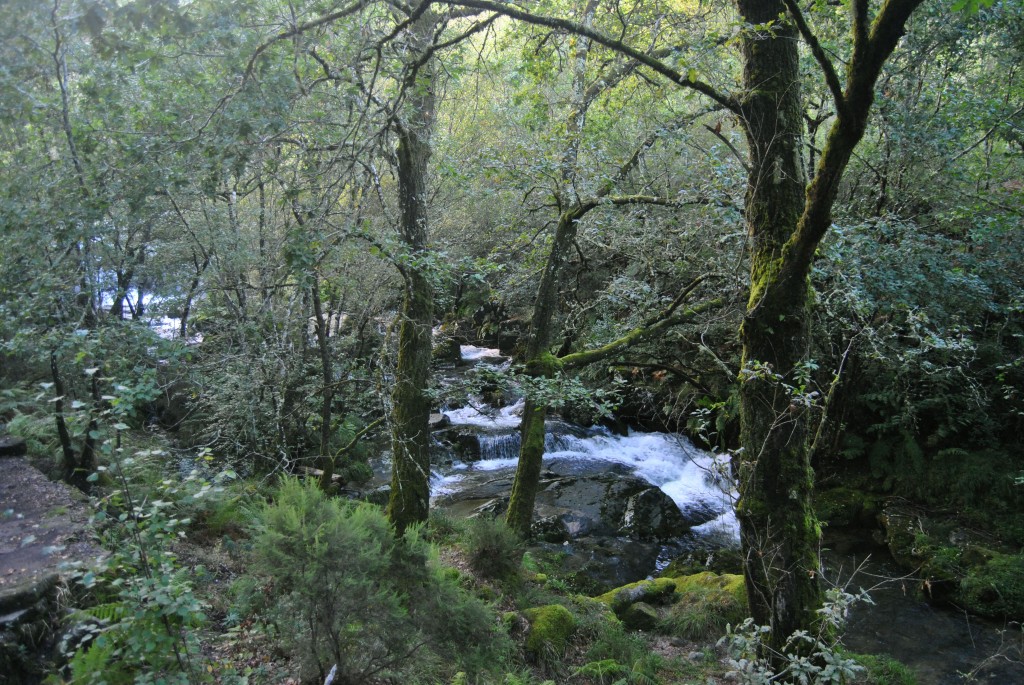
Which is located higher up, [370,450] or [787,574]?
[787,574]

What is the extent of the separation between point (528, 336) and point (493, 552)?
2868 millimetres

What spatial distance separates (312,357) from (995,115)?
9.96 metres

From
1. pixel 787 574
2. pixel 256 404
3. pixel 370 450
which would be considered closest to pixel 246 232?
pixel 256 404

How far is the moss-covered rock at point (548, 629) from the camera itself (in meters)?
5.55

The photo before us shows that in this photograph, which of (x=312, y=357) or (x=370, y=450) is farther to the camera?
(x=370, y=450)

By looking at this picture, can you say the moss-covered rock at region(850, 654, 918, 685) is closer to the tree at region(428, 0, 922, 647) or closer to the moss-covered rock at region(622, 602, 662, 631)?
the moss-covered rock at region(622, 602, 662, 631)

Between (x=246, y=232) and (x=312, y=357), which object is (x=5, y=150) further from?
(x=312, y=357)

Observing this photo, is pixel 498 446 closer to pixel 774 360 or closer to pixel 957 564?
pixel 957 564

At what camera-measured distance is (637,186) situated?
936 cm

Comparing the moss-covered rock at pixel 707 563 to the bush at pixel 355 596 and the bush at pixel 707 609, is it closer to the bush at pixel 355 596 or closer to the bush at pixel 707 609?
the bush at pixel 707 609

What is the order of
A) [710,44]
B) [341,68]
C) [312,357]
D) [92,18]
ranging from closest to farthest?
1. [92,18]
2. [710,44]
3. [341,68]
4. [312,357]

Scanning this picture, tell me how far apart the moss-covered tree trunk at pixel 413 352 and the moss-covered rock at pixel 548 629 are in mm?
1722

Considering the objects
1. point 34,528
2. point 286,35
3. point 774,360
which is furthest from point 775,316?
point 34,528

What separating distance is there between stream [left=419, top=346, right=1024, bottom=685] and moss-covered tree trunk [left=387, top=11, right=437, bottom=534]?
3.38ft
